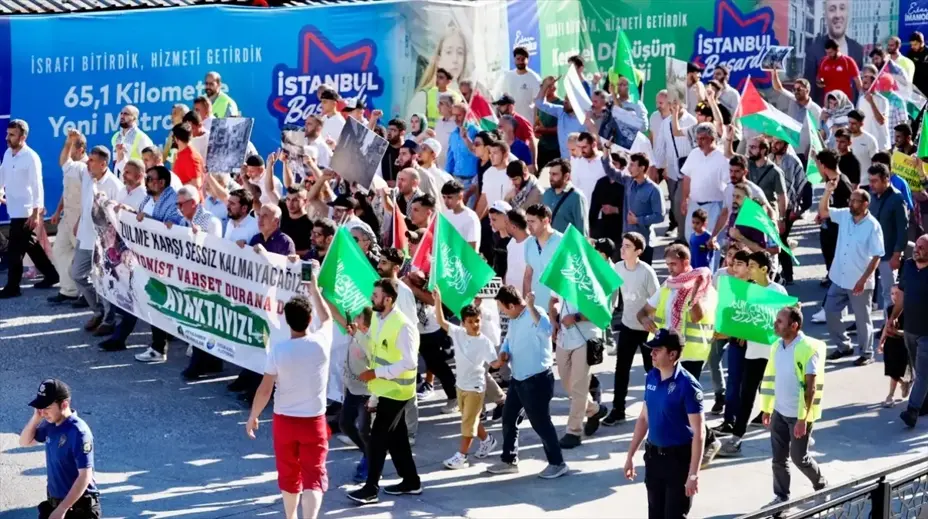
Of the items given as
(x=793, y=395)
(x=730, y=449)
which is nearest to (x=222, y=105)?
(x=730, y=449)

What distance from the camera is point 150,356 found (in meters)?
15.1

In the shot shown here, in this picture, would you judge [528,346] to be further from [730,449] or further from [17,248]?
[17,248]

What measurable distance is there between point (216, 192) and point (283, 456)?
5.45m

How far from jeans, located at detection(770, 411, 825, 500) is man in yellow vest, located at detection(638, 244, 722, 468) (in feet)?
3.06

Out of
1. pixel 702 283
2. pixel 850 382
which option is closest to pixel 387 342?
pixel 702 283

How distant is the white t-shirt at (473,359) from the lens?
12625 millimetres

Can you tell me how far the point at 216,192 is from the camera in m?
15.7

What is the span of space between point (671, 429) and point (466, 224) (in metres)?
4.93

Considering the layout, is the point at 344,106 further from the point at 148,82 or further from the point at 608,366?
the point at 608,366

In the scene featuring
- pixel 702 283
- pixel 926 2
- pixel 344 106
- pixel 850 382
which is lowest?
pixel 850 382

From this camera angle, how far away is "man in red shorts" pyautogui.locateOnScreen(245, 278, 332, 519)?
418 inches

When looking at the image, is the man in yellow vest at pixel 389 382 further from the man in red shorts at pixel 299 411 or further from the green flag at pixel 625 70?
the green flag at pixel 625 70

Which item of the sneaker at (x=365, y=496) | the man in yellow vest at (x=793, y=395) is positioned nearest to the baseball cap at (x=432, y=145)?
the sneaker at (x=365, y=496)

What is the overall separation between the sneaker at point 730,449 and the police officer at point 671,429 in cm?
249
